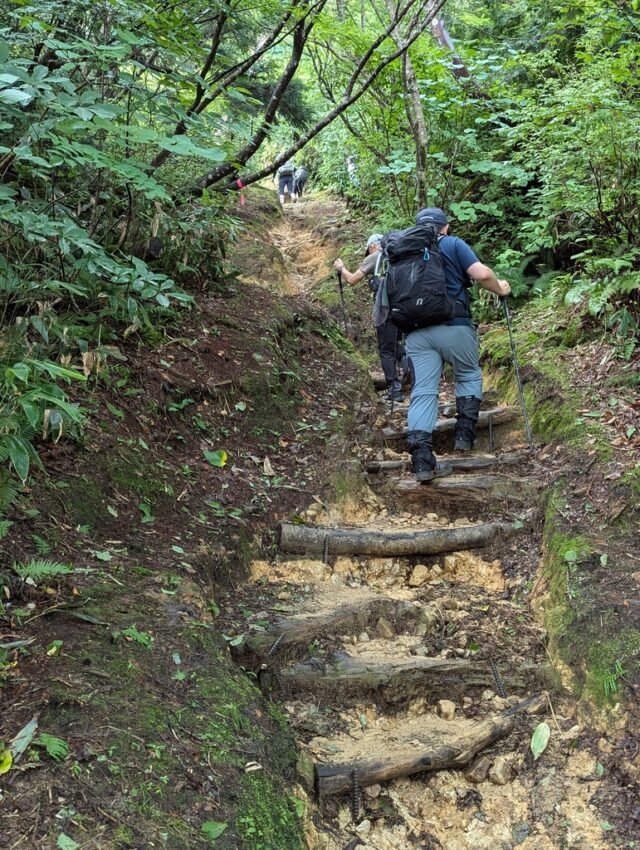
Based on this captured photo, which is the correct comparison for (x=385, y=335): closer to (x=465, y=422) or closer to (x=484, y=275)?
(x=465, y=422)

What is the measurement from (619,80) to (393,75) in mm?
5607

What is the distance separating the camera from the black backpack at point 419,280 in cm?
540

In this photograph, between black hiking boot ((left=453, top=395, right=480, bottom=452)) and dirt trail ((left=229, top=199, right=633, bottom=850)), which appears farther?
black hiking boot ((left=453, top=395, right=480, bottom=452))

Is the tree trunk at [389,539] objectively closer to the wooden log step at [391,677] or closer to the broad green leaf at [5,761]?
the wooden log step at [391,677]

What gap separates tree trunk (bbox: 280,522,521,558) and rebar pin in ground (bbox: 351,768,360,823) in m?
1.95

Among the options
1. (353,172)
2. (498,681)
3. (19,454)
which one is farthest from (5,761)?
(353,172)

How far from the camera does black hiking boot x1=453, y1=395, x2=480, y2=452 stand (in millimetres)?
5965

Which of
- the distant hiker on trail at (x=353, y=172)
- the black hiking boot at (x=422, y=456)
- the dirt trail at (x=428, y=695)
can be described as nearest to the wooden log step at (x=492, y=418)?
the black hiking boot at (x=422, y=456)

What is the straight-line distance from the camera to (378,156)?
11781 mm

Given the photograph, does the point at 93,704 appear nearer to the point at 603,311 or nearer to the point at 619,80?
the point at 603,311

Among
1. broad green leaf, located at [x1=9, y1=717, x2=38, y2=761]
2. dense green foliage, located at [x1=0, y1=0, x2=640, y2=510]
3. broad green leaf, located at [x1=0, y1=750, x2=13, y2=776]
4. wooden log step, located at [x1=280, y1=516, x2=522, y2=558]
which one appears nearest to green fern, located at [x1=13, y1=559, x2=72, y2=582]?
dense green foliage, located at [x1=0, y1=0, x2=640, y2=510]

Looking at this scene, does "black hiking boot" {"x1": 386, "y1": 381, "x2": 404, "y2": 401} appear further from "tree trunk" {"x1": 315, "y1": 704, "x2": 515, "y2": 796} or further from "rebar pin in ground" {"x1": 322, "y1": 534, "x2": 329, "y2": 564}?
"tree trunk" {"x1": 315, "y1": 704, "x2": 515, "y2": 796}

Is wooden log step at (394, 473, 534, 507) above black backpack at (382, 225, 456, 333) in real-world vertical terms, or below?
below

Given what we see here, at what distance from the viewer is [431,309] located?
5.43 meters
